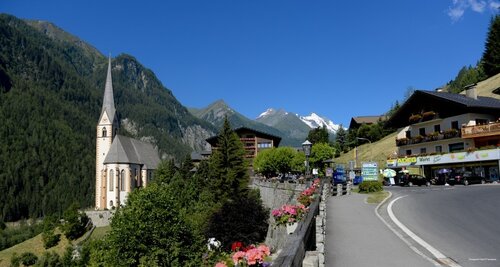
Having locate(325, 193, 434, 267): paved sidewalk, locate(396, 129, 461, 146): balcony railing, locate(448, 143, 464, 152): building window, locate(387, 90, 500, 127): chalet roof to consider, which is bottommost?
locate(325, 193, 434, 267): paved sidewalk

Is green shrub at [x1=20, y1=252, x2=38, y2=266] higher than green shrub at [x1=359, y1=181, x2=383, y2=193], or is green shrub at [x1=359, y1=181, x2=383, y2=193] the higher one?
green shrub at [x1=359, y1=181, x2=383, y2=193]

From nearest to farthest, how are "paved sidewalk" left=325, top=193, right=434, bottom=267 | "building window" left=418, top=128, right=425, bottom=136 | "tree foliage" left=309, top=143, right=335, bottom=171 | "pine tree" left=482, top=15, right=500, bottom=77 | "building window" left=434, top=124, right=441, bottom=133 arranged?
"paved sidewalk" left=325, top=193, right=434, bottom=267 < "building window" left=434, top=124, right=441, bottom=133 < "building window" left=418, top=128, right=425, bottom=136 < "tree foliage" left=309, top=143, right=335, bottom=171 < "pine tree" left=482, top=15, right=500, bottom=77

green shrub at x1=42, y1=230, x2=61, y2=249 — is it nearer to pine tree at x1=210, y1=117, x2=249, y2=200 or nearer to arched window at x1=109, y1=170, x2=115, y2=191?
arched window at x1=109, y1=170, x2=115, y2=191

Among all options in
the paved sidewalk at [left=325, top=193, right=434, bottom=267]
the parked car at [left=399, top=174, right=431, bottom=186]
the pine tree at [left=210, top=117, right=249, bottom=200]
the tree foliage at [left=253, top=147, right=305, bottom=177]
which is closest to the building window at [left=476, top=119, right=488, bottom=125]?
the parked car at [left=399, top=174, right=431, bottom=186]

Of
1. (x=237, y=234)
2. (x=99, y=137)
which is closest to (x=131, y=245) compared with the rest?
(x=237, y=234)

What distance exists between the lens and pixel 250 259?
19.4 feet

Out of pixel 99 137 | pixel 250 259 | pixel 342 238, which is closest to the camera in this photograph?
pixel 250 259

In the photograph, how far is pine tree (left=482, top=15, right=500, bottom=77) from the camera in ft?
292

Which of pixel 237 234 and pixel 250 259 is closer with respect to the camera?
pixel 250 259

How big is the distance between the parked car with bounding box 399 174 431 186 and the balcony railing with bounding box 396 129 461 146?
7222 millimetres

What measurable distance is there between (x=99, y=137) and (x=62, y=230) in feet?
89.7

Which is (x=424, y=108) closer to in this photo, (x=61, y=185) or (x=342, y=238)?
(x=342, y=238)

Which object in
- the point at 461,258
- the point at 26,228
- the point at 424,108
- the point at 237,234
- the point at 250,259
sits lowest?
the point at 26,228

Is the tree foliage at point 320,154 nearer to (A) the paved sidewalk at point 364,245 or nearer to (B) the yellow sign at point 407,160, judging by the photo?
(B) the yellow sign at point 407,160
